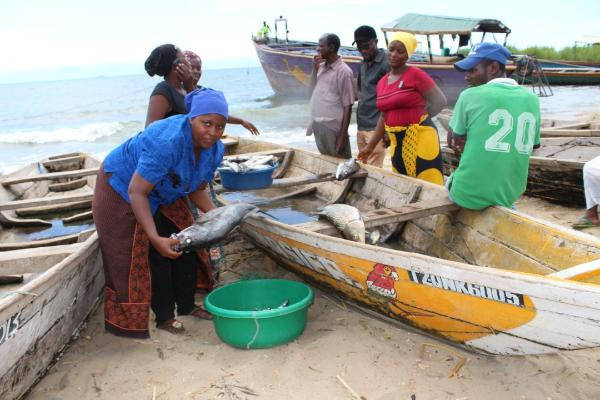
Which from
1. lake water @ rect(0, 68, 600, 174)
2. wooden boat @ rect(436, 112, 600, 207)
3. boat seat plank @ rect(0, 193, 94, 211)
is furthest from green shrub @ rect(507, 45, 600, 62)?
boat seat plank @ rect(0, 193, 94, 211)

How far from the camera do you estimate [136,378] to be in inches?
119

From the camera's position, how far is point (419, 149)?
14.6 ft

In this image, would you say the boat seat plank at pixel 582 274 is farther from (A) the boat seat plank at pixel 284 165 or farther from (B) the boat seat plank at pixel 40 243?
(A) the boat seat plank at pixel 284 165

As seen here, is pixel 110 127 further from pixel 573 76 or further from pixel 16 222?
pixel 573 76

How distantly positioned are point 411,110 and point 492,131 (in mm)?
1198

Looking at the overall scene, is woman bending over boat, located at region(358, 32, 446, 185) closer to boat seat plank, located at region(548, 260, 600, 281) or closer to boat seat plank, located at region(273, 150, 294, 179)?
boat seat plank, located at region(273, 150, 294, 179)

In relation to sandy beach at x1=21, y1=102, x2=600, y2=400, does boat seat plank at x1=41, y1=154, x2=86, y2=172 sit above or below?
above

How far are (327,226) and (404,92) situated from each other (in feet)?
4.74

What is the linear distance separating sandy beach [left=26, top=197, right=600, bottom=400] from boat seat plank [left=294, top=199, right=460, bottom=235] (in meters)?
0.64

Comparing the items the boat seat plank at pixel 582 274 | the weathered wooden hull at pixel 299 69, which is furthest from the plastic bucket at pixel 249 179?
the weathered wooden hull at pixel 299 69

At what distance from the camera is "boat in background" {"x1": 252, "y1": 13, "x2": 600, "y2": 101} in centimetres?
1911

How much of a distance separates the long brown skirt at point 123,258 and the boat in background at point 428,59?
1489 centimetres

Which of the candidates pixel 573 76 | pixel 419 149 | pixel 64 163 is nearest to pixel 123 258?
pixel 419 149

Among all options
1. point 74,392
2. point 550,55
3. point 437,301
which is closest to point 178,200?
point 74,392
